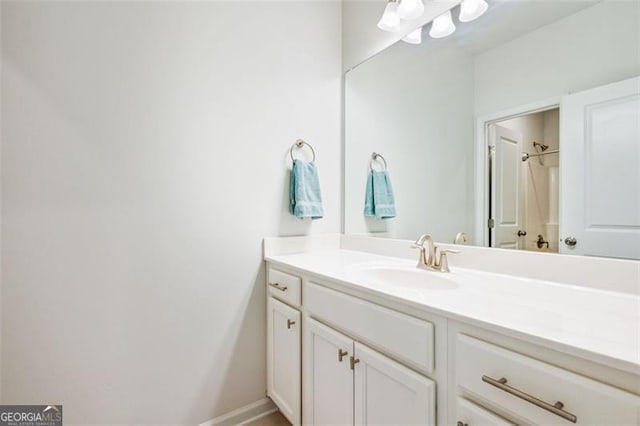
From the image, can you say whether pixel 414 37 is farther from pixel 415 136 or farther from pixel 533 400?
pixel 533 400

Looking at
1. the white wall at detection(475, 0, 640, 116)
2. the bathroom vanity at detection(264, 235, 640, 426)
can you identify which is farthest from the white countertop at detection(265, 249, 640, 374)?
the white wall at detection(475, 0, 640, 116)

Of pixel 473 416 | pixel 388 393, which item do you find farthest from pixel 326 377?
pixel 473 416

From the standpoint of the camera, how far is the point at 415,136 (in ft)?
5.00

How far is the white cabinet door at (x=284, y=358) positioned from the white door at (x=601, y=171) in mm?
1073

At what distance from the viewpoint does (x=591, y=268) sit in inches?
36.0

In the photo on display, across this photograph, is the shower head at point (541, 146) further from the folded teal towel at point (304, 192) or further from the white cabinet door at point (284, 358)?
the white cabinet door at point (284, 358)

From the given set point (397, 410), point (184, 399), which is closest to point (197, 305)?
point (184, 399)

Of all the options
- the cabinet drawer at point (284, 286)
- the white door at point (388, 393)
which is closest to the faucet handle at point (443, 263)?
the white door at point (388, 393)

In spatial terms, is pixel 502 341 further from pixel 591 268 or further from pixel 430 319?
pixel 591 268

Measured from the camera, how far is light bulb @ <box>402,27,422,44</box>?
4.82 ft

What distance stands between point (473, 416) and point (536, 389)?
6.7 inches

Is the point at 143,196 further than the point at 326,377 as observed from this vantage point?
Yes

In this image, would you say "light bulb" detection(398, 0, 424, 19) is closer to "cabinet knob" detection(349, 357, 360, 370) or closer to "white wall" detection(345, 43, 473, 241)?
"white wall" detection(345, 43, 473, 241)

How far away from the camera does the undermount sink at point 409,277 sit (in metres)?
1.13
